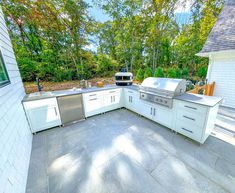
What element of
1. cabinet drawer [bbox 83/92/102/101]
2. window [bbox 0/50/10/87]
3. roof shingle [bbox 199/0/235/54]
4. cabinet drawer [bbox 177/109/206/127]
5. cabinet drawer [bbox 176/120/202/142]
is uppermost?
roof shingle [bbox 199/0/235/54]

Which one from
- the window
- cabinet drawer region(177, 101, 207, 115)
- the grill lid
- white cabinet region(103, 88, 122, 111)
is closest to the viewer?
the window

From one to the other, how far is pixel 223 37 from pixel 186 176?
4606mm

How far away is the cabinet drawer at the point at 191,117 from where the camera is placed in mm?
2034

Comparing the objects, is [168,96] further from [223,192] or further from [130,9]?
[130,9]

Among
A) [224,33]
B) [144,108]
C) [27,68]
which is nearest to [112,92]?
[144,108]

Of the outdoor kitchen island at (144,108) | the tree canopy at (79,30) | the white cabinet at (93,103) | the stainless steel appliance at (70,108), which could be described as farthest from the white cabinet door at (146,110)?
the tree canopy at (79,30)

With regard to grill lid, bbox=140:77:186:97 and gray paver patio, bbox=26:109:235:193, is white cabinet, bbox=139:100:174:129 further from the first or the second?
grill lid, bbox=140:77:186:97

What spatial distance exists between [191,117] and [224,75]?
293cm

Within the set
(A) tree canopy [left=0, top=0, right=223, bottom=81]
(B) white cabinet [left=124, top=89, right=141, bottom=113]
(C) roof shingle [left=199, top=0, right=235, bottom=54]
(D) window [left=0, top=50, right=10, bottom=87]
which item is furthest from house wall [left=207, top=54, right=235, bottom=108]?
(D) window [left=0, top=50, right=10, bottom=87]

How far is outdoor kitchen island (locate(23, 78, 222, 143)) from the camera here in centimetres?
208

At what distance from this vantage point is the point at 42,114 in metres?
2.69

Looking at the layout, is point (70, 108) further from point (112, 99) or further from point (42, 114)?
point (112, 99)

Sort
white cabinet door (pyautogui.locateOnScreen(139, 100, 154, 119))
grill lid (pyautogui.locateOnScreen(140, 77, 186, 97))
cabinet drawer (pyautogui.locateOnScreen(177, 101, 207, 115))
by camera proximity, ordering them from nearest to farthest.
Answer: cabinet drawer (pyautogui.locateOnScreen(177, 101, 207, 115))
grill lid (pyautogui.locateOnScreen(140, 77, 186, 97))
white cabinet door (pyautogui.locateOnScreen(139, 100, 154, 119))

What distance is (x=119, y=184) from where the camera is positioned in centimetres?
148
